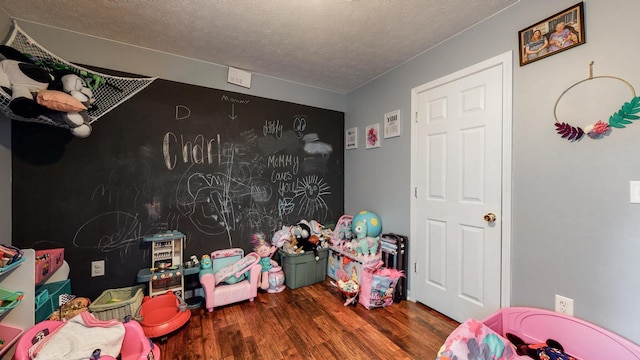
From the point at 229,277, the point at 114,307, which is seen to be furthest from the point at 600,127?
the point at 114,307

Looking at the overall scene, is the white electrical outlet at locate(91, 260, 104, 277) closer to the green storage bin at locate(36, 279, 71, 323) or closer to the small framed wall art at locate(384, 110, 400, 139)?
the green storage bin at locate(36, 279, 71, 323)

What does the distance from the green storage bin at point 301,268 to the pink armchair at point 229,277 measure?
33cm

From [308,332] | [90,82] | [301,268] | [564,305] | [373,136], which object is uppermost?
[90,82]

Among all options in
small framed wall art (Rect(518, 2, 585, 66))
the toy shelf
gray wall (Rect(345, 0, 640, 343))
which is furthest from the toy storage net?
small framed wall art (Rect(518, 2, 585, 66))

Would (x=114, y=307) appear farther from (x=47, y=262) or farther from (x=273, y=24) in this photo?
(x=273, y=24)

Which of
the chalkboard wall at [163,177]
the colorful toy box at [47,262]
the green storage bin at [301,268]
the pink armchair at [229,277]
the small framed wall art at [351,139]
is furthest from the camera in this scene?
the small framed wall art at [351,139]

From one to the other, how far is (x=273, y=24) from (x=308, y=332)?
242cm

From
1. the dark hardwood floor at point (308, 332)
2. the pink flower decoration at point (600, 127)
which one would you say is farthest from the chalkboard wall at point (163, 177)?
the pink flower decoration at point (600, 127)

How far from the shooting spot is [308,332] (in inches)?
73.3

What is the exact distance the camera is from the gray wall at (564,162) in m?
1.23

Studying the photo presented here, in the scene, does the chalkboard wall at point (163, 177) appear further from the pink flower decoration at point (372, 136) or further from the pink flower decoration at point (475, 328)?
the pink flower decoration at point (475, 328)

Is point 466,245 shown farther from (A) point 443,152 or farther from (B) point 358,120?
(B) point 358,120

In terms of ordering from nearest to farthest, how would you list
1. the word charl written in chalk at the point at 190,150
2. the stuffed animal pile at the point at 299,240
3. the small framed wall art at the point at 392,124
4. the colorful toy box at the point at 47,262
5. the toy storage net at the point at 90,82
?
the toy storage net at the point at 90,82
the colorful toy box at the point at 47,262
the word charl written in chalk at the point at 190,150
the small framed wall art at the point at 392,124
the stuffed animal pile at the point at 299,240

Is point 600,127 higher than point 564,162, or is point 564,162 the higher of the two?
point 600,127
